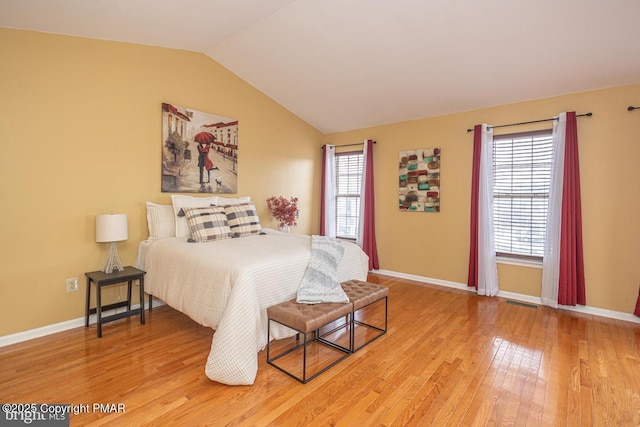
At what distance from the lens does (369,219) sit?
16.3 ft

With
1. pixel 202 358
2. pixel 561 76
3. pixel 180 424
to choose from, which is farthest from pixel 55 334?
pixel 561 76

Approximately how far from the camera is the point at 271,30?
320 centimetres

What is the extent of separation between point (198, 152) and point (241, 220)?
40.2 inches

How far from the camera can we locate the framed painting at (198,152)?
3.53 meters

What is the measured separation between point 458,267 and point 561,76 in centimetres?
239

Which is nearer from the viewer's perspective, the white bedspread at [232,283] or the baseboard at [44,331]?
the white bedspread at [232,283]

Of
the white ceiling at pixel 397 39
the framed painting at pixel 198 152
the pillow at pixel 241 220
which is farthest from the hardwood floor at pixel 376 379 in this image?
the white ceiling at pixel 397 39

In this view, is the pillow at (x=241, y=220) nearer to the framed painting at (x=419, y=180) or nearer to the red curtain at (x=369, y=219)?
the red curtain at (x=369, y=219)

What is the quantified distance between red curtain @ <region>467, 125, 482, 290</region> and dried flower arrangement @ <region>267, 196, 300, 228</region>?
2.41 m

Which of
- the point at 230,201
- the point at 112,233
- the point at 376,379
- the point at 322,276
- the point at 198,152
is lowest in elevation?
the point at 376,379

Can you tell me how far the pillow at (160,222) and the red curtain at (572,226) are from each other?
411cm

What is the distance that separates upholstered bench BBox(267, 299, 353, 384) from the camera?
6.74ft

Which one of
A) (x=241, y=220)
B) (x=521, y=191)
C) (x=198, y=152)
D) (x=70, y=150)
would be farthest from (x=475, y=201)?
(x=70, y=150)

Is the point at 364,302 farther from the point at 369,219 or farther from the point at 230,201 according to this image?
the point at 369,219
